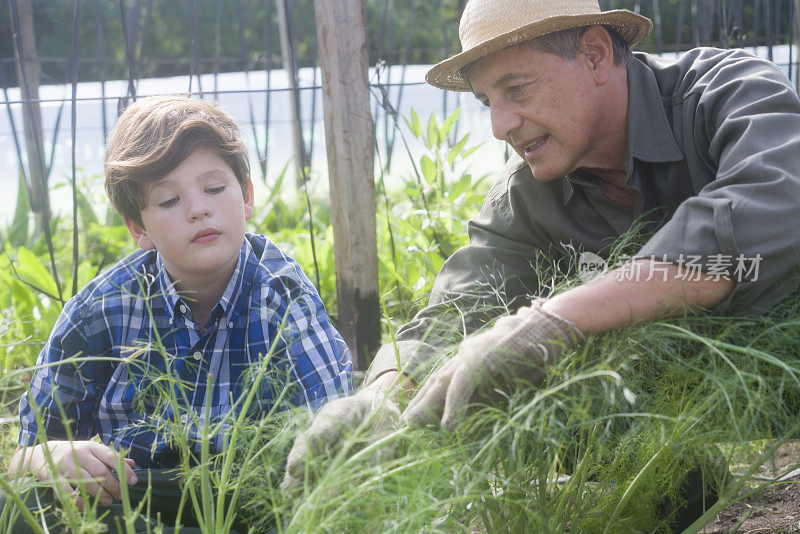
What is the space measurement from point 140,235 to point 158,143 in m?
0.28

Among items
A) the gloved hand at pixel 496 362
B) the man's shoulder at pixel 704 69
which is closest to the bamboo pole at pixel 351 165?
the man's shoulder at pixel 704 69

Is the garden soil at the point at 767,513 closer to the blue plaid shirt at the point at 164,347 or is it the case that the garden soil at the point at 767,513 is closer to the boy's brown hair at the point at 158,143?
the blue plaid shirt at the point at 164,347

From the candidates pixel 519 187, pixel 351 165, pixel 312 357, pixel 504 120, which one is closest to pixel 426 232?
pixel 351 165

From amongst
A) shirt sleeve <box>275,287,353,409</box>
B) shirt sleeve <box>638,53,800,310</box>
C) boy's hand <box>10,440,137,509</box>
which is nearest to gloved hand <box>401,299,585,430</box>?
shirt sleeve <box>638,53,800,310</box>

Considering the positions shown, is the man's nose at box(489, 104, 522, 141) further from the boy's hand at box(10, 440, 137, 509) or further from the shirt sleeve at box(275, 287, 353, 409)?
the boy's hand at box(10, 440, 137, 509)

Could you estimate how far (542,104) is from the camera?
1936 millimetres

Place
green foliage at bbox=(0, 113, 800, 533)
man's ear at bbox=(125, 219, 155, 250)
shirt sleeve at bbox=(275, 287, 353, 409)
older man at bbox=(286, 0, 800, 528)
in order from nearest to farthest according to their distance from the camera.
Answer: green foliage at bbox=(0, 113, 800, 533) < older man at bbox=(286, 0, 800, 528) < shirt sleeve at bbox=(275, 287, 353, 409) < man's ear at bbox=(125, 219, 155, 250)

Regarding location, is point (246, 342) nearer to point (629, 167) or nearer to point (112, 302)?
point (112, 302)

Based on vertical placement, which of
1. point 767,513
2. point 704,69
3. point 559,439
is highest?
point 704,69

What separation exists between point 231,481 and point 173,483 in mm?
342

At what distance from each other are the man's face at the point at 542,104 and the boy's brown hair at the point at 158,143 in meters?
0.68

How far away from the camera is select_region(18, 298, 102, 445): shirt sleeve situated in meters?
1.95

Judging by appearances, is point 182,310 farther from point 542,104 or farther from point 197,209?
point 542,104

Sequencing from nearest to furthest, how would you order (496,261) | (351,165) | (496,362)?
(496,362), (496,261), (351,165)
